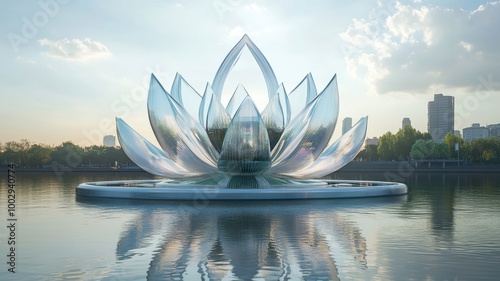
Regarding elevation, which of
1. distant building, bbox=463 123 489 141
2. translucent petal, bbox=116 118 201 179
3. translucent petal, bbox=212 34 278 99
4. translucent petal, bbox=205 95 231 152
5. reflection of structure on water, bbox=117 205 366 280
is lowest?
reflection of structure on water, bbox=117 205 366 280

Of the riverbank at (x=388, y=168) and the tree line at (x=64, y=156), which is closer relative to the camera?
the riverbank at (x=388, y=168)

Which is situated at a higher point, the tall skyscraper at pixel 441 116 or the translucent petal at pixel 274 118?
the tall skyscraper at pixel 441 116

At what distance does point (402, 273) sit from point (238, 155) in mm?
11362

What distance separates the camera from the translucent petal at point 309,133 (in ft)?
62.2

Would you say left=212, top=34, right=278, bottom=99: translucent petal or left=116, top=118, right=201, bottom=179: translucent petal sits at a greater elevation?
left=212, top=34, right=278, bottom=99: translucent petal

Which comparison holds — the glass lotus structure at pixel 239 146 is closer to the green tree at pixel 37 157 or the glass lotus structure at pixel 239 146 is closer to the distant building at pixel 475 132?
the green tree at pixel 37 157

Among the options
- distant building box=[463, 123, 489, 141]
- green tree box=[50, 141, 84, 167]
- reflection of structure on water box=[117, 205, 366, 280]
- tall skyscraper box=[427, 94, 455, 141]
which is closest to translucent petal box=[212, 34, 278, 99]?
reflection of structure on water box=[117, 205, 366, 280]

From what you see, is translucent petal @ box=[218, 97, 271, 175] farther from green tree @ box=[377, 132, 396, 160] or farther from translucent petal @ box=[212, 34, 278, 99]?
green tree @ box=[377, 132, 396, 160]

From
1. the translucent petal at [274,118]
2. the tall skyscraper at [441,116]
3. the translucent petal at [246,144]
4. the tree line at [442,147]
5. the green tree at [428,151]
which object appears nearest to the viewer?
the translucent petal at [246,144]

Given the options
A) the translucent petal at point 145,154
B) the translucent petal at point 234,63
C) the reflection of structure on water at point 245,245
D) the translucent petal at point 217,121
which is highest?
the translucent petal at point 234,63

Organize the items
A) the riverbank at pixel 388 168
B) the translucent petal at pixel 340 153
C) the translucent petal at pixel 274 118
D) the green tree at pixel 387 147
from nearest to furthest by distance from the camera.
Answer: the translucent petal at pixel 274 118 → the translucent petal at pixel 340 153 → the riverbank at pixel 388 168 → the green tree at pixel 387 147

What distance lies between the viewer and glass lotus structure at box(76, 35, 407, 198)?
17031mm

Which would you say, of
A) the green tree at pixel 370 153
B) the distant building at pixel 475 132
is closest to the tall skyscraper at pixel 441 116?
the distant building at pixel 475 132

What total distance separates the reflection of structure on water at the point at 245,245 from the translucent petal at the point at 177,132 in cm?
592
